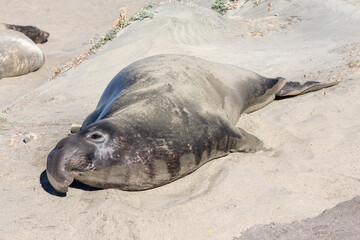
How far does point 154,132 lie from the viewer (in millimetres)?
3285

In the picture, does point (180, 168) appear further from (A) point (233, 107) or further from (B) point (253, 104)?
(B) point (253, 104)

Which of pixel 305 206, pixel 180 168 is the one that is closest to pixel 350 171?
pixel 305 206

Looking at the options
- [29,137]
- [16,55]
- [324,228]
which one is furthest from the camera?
[16,55]

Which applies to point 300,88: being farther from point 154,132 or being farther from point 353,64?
point 154,132

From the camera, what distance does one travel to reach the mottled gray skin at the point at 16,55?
363 inches

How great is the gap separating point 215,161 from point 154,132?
721mm

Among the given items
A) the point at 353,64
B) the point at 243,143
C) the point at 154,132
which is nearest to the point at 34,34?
the point at 353,64

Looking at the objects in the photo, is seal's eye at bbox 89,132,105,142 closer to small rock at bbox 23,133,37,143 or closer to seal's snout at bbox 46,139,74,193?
seal's snout at bbox 46,139,74,193

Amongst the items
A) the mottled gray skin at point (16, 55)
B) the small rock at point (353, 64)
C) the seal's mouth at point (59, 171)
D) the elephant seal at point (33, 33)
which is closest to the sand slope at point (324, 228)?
the seal's mouth at point (59, 171)

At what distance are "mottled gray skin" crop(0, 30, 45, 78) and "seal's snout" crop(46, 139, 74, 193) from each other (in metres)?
6.86

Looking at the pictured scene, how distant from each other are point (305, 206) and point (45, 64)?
8.55 meters

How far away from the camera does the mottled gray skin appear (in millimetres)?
9211

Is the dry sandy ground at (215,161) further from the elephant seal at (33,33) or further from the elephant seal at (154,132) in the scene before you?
the elephant seal at (33,33)

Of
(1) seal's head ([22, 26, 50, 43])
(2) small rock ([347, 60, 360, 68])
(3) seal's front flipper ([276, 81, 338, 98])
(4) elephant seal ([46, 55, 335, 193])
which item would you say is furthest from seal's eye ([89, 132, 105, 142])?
(1) seal's head ([22, 26, 50, 43])
